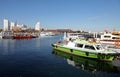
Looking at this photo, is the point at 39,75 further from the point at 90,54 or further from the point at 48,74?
the point at 90,54

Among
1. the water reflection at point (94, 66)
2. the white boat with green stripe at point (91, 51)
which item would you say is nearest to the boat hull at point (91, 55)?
the white boat with green stripe at point (91, 51)

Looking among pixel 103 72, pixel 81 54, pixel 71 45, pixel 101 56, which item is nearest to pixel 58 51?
pixel 71 45

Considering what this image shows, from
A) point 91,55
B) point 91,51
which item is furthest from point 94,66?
point 91,51

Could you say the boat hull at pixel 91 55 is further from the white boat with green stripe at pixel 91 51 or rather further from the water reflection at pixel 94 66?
the water reflection at pixel 94 66

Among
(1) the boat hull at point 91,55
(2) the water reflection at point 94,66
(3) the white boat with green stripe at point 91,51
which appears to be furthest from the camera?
(3) the white boat with green stripe at point 91,51

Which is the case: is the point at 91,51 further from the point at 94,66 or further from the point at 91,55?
the point at 94,66

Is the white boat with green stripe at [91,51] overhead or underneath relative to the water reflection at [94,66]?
overhead

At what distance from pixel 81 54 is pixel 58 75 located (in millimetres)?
12729

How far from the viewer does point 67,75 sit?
2289 cm

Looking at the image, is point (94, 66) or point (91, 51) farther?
point (91, 51)

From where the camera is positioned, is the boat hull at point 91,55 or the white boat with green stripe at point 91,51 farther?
the white boat with green stripe at point 91,51

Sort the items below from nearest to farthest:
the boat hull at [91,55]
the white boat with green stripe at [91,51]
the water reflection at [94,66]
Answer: the water reflection at [94,66], the boat hull at [91,55], the white boat with green stripe at [91,51]

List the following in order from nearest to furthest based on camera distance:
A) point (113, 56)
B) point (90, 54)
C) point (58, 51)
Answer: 1. point (113, 56)
2. point (90, 54)
3. point (58, 51)

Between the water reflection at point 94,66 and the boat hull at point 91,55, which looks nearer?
the water reflection at point 94,66
